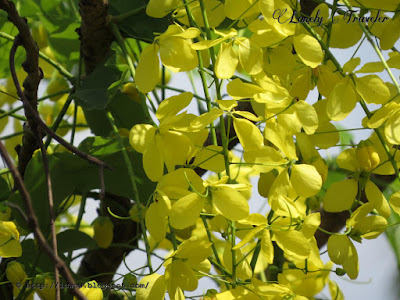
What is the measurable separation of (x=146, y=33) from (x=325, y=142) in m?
0.23

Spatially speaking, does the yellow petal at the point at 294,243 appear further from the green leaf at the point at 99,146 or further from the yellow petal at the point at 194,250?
the green leaf at the point at 99,146

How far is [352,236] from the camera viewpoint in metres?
0.45

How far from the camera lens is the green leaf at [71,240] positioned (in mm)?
610

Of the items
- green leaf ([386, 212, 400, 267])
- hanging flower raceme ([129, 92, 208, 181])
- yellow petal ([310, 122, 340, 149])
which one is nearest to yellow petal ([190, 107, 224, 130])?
hanging flower raceme ([129, 92, 208, 181])

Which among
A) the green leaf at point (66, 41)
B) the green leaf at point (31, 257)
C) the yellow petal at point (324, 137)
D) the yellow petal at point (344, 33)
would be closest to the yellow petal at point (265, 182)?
the yellow petal at point (324, 137)

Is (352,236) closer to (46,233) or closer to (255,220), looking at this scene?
(255,220)

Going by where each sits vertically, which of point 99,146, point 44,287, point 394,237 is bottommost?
point 394,237

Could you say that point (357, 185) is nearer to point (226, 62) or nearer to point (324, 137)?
point (324, 137)

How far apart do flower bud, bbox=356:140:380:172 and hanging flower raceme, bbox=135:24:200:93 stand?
14 cm

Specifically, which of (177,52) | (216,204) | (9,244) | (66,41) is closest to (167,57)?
(177,52)

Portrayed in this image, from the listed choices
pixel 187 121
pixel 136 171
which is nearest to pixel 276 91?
pixel 187 121

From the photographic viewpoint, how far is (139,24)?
622 mm

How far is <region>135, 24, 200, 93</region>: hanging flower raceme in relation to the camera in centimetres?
42

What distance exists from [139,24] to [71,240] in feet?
0.72
